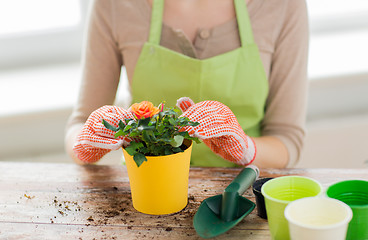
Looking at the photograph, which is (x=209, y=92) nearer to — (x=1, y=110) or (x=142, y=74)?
(x=142, y=74)

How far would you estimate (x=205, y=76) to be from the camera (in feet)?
3.82

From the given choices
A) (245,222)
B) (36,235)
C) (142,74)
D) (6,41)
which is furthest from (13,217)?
(6,41)

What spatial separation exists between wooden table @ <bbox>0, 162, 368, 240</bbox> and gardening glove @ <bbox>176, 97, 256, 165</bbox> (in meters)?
0.06

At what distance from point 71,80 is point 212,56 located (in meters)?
0.77

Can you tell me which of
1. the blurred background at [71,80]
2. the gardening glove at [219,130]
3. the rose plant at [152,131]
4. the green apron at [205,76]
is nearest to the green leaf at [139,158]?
the rose plant at [152,131]

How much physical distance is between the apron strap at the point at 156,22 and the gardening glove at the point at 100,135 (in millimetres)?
378

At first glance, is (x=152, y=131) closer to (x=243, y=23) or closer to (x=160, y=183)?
(x=160, y=183)

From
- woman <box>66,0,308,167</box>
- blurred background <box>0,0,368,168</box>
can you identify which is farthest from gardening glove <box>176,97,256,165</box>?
blurred background <box>0,0,368,168</box>

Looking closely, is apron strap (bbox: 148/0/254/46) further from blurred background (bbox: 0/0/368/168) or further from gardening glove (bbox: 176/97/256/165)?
blurred background (bbox: 0/0/368/168)

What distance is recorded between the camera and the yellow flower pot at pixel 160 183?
2.52 ft

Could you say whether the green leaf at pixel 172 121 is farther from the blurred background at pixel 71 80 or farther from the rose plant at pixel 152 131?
the blurred background at pixel 71 80

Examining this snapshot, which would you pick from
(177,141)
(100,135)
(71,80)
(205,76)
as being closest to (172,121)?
(177,141)

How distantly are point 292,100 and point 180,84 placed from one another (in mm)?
290

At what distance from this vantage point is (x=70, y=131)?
1.20 m
